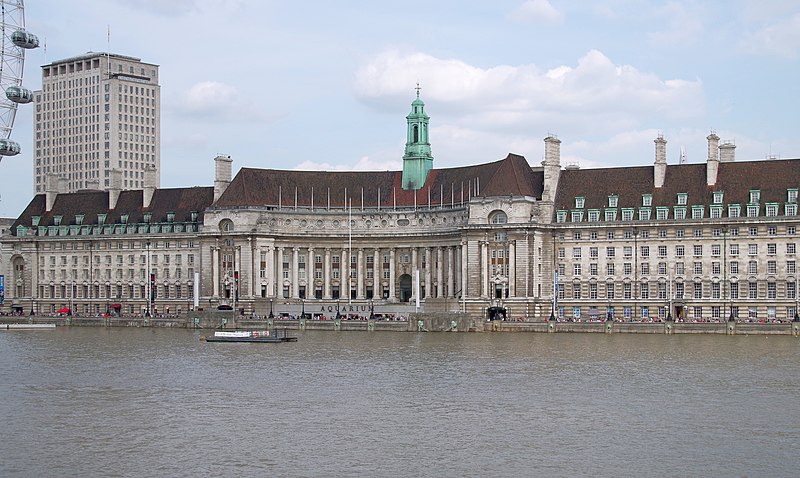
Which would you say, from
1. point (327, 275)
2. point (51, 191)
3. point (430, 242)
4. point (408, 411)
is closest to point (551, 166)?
point (430, 242)

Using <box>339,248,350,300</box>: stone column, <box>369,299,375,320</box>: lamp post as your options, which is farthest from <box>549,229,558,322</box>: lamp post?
<box>339,248,350,300</box>: stone column

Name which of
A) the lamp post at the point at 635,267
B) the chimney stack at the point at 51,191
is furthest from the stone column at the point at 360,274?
the chimney stack at the point at 51,191

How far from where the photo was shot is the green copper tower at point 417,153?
453ft

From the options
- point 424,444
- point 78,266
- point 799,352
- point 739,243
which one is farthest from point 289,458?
point 78,266

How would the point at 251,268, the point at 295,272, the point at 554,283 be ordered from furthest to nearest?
the point at 295,272, the point at 251,268, the point at 554,283

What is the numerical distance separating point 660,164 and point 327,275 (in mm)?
39656

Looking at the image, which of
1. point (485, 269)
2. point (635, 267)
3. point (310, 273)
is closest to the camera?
point (635, 267)

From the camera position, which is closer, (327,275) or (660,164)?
(660,164)

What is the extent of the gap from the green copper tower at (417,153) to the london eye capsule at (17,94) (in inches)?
1662

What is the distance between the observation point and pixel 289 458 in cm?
4575

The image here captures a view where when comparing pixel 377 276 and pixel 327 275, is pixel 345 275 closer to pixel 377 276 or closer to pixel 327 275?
pixel 327 275

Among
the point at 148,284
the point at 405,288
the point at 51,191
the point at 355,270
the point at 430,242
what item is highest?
the point at 51,191

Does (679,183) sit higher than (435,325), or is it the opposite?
(679,183)

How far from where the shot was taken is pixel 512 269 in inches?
4700
